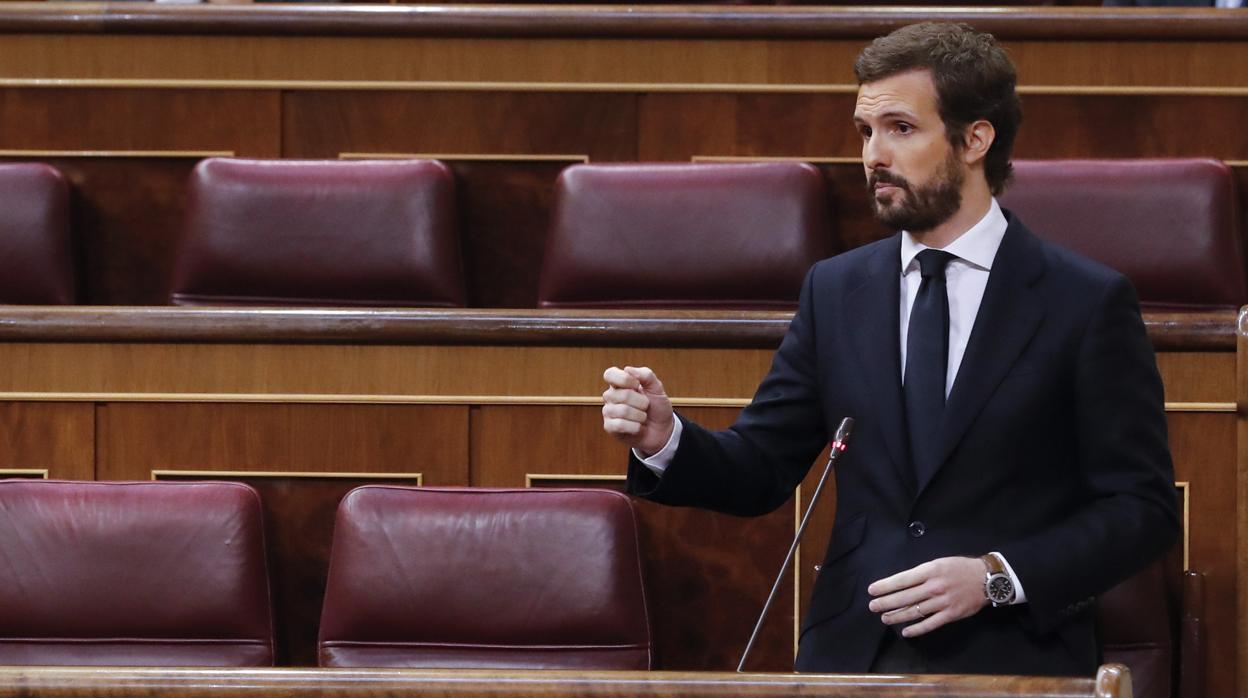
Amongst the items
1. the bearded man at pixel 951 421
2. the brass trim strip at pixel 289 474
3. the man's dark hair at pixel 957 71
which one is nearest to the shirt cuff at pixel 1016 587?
the bearded man at pixel 951 421

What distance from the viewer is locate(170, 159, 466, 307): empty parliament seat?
0.62 metres

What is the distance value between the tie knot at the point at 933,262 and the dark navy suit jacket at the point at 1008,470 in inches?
0.4

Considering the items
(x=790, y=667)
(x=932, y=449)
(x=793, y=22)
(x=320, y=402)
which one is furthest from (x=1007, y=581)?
(x=793, y=22)

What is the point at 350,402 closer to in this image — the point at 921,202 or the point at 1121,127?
the point at 921,202

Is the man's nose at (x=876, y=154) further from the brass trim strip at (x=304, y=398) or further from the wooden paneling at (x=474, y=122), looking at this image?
the wooden paneling at (x=474, y=122)

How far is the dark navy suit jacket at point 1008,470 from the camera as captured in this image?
0.38 meters

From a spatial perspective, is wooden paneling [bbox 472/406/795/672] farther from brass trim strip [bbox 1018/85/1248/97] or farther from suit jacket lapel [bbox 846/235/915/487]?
brass trim strip [bbox 1018/85/1248/97]

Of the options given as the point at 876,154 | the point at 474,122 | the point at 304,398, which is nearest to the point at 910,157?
the point at 876,154

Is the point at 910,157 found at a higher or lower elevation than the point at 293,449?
higher

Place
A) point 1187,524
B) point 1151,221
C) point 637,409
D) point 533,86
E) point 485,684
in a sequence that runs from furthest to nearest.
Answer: point 533,86 < point 1151,221 < point 1187,524 < point 637,409 < point 485,684

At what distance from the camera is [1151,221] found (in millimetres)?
600

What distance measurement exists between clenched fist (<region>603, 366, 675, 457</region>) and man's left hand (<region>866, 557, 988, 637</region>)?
0.07 metres

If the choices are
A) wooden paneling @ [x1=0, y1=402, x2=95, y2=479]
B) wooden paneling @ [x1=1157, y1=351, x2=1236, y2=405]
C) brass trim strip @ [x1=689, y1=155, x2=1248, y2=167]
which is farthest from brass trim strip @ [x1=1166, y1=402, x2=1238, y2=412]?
wooden paneling @ [x1=0, y1=402, x2=95, y2=479]

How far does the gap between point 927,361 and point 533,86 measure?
1.13 ft
